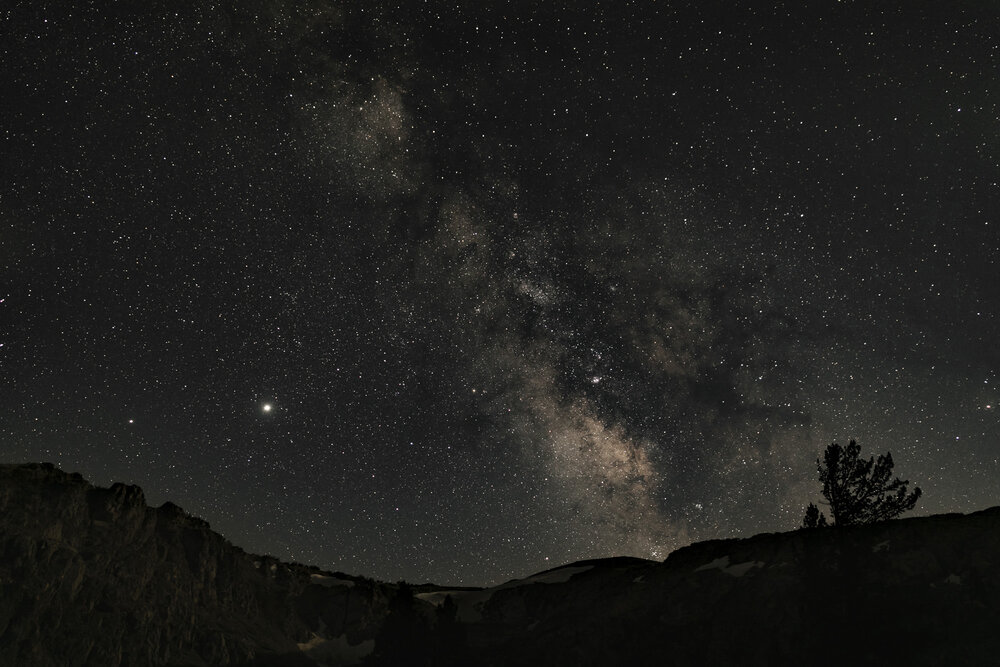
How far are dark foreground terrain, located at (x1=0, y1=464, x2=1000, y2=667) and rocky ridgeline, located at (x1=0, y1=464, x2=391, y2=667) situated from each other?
107mm

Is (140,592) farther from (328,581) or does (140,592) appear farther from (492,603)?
(492,603)

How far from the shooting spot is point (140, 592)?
45.0m

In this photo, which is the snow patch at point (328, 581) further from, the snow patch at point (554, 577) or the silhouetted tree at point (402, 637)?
the snow patch at point (554, 577)

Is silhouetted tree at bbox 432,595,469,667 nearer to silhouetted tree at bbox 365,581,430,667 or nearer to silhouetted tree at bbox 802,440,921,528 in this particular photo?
silhouetted tree at bbox 365,581,430,667

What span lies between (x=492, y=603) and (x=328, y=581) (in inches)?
631

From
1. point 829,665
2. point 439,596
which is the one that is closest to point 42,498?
point 439,596

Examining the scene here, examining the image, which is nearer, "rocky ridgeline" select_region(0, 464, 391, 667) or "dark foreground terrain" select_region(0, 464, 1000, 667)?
"dark foreground terrain" select_region(0, 464, 1000, 667)

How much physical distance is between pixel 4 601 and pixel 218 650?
1402 cm

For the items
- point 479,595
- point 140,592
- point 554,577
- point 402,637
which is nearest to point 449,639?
point 402,637

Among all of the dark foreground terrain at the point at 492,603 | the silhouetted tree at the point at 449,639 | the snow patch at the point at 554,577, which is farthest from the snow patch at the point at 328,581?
the snow patch at the point at 554,577

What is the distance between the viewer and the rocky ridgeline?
3919 centimetres

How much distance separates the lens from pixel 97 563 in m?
43.7

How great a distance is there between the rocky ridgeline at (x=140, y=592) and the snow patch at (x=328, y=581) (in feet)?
1.25

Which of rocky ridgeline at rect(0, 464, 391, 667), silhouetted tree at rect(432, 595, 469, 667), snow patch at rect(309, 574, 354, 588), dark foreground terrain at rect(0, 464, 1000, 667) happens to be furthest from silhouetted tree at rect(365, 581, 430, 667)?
snow patch at rect(309, 574, 354, 588)
